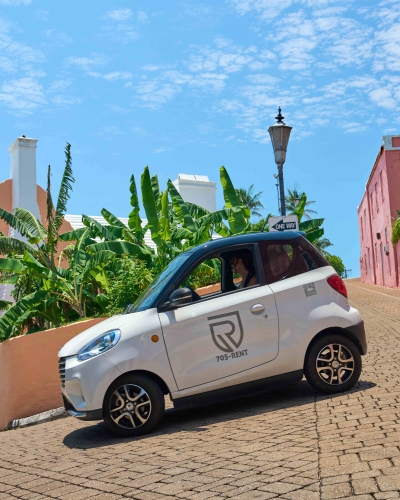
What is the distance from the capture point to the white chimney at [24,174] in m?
23.8

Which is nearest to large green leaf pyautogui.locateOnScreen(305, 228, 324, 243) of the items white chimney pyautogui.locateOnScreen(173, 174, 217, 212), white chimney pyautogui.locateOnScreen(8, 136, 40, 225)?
white chimney pyautogui.locateOnScreen(8, 136, 40, 225)

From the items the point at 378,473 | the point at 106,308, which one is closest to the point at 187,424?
the point at 378,473

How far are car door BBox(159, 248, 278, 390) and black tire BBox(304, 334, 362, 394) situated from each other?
494 millimetres

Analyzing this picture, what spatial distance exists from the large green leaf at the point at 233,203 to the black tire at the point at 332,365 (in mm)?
9057

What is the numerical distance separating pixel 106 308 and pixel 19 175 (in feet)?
37.3

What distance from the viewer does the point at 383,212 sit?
141ft

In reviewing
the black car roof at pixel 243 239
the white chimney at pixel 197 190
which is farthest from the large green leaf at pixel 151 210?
the white chimney at pixel 197 190

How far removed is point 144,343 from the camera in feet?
23.2

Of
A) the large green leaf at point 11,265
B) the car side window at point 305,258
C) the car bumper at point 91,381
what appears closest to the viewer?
the car bumper at point 91,381

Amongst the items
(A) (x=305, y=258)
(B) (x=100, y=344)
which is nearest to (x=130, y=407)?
(B) (x=100, y=344)

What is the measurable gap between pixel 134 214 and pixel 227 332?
31.7 ft

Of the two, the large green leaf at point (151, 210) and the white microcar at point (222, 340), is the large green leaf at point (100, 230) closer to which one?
the large green leaf at point (151, 210)

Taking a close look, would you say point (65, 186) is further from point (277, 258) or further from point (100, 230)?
point (277, 258)

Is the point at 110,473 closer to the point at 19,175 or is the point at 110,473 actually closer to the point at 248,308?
the point at 248,308
